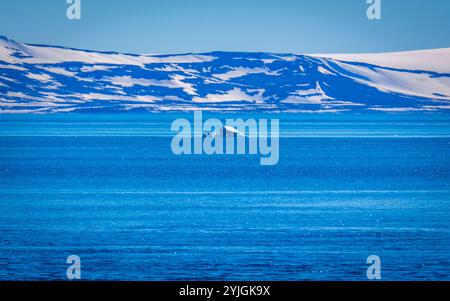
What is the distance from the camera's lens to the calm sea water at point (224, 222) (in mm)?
Answer: 22922

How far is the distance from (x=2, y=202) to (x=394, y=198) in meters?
16.9

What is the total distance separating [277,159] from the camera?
245ft

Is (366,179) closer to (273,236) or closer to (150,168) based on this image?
(150,168)

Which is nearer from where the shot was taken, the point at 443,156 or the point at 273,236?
the point at 273,236

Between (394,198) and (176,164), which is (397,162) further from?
(394,198)

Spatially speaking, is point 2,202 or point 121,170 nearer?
point 2,202

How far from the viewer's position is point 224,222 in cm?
3133

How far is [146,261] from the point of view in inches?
931

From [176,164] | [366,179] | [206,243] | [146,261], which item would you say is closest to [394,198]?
[366,179]

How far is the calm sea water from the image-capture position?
75.2 feet

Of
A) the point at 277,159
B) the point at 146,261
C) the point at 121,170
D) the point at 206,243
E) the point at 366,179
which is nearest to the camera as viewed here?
the point at 146,261

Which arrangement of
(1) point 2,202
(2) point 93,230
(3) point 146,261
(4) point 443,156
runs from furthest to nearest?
(4) point 443,156 → (1) point 2,202 → (2) point 93,230 → (3) point 146,261

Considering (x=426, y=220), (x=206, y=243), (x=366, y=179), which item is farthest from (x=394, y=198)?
(x=206, y=243)

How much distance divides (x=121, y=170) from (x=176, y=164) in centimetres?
864
